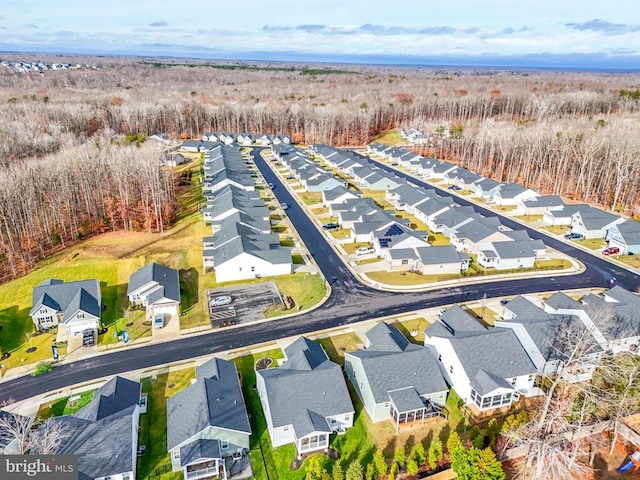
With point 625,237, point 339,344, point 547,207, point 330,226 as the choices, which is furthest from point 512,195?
point 339,344

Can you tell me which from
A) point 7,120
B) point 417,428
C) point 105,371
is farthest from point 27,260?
point 7,120

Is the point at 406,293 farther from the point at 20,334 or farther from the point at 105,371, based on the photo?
the point at 20,334

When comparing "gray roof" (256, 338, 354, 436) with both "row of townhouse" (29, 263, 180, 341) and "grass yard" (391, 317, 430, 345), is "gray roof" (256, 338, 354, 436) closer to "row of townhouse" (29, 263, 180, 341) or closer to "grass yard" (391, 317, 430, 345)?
"grass yard" (391, 317, 430, 345)

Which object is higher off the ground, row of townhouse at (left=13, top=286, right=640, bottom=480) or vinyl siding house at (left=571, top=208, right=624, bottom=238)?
vinyl siding house at (left=571, top=208, right=624, bottom=238)

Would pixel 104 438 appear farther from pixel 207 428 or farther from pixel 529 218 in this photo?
pixel 529 218

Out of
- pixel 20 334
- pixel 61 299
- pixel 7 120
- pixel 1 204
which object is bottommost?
pixel 20 334

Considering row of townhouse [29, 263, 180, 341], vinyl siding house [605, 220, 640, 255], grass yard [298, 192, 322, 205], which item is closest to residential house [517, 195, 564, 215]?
vinyl siding house [605, 220, 640, 255]
